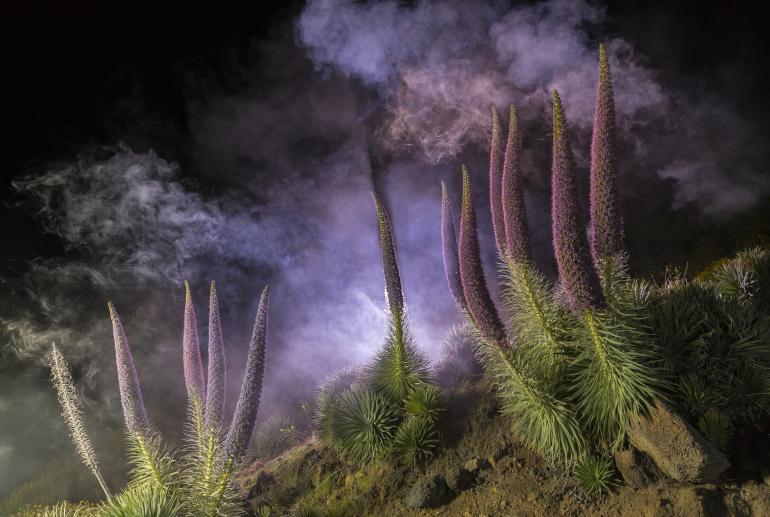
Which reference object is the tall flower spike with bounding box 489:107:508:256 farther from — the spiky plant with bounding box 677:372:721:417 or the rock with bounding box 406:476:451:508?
the rock with bounding box 406:476:451:508

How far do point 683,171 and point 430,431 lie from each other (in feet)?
30.3

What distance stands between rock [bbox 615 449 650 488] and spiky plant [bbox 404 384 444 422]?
2.57m

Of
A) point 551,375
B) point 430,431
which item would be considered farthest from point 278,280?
point 551,375

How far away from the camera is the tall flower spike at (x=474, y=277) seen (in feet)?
21.2

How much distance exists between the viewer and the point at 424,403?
758cm

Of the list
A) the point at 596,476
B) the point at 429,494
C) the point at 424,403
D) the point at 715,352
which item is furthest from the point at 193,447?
the point at 715,352

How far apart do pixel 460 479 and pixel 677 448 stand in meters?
2.63

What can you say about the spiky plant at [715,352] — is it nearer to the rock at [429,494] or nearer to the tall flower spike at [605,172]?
the tall flower spike at [605,172]

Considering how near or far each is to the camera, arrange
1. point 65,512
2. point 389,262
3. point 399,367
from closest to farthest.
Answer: point 65,512 → point 389,262 → point 399,367

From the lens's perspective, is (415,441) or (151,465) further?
(151,465)

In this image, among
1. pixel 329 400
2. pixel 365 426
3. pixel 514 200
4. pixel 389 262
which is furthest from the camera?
pixel 329 400

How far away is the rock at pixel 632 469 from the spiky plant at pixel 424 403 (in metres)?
2.57

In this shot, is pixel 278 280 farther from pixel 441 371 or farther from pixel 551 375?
pixel 551 375

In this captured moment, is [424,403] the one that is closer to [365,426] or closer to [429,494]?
[365,426]
